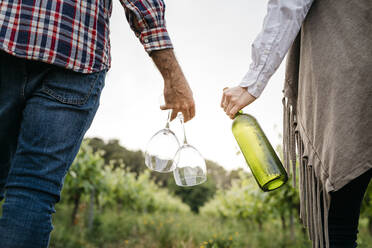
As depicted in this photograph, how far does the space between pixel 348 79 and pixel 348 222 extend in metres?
0.63

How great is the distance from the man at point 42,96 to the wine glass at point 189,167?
57 cm

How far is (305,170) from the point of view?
130 cm

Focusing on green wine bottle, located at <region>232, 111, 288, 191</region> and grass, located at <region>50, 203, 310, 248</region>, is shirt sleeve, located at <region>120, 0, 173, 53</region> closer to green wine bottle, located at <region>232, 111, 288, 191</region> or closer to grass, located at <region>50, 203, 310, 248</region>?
green wine bottle, located at <region>232, 111, 288, 191</region>

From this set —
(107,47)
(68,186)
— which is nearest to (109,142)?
(68,186)

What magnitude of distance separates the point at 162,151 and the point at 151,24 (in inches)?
24.1

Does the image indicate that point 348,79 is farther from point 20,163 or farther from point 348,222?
point 20,163

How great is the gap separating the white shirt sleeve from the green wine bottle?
0.30m

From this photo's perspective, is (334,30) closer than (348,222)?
Yes

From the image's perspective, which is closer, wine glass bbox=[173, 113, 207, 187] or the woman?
the woman

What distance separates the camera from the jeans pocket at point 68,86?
0.93 metres

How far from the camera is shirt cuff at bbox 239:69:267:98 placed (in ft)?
4.14

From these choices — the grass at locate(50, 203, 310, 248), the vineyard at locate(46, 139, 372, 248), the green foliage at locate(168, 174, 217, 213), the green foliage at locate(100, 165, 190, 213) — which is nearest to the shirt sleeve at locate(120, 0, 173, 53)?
the vineyard at locate(46, 139, 372, 248)

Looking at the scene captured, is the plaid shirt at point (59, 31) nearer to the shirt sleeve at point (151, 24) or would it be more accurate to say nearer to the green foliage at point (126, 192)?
the shirt sleeve at point (151, 24)

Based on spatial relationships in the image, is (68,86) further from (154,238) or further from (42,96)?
(154,238)
